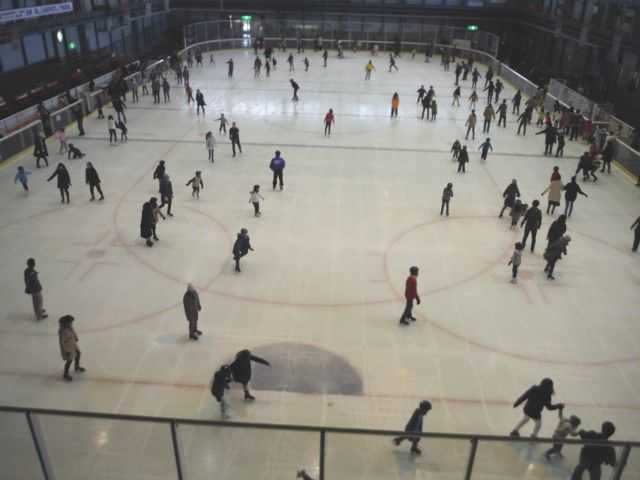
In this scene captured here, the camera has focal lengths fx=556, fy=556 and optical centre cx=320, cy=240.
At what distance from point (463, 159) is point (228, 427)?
50.0 ft

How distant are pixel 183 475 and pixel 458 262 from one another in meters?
9.06

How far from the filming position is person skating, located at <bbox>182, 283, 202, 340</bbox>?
9781 millimetres

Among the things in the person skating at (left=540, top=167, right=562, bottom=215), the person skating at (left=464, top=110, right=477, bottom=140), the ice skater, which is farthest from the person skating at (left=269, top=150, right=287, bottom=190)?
the person skating at (left=464, top=110, right=477, bottom=140)

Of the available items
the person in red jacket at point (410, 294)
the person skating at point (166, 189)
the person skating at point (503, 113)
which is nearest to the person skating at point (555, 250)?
the person in red jacket at point (410, 294)

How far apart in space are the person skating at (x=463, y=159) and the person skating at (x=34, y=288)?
44.6 feet

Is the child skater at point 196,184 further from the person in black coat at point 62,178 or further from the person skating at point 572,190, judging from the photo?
the person skating at point 572,190

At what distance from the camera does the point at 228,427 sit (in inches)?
223

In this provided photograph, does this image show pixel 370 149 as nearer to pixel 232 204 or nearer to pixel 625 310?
pixel 232 204

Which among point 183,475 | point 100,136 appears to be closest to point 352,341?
point 183,475

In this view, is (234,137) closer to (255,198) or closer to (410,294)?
(255,198)

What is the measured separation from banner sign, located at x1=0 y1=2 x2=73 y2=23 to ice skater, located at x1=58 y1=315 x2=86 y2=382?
61.1ft

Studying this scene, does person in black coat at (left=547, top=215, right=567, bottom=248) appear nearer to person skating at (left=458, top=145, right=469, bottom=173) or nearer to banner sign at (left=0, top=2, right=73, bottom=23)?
→ person skating at (left=458, top=145, right=469, bottom=173)

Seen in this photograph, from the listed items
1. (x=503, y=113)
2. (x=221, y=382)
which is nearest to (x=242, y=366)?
(x=221, y=382)

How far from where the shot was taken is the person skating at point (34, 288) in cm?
1023
